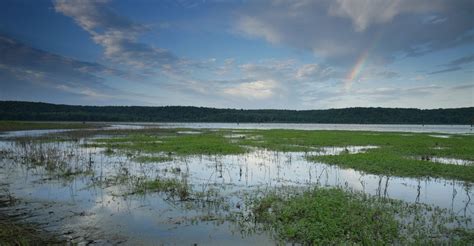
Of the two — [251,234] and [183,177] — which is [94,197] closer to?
[183,177]

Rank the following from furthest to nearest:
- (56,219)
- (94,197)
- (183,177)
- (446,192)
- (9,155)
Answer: (9,155), (183,177), (446,192), (94,197), (56,219)

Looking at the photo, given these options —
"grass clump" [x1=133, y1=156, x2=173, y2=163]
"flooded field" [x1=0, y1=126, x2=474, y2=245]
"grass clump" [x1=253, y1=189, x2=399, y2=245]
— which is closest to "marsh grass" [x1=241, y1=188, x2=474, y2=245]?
"grass clump" [x1=253, y1=189, x2=399, y2=245]

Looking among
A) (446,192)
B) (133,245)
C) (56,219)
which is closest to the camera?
(133,245)

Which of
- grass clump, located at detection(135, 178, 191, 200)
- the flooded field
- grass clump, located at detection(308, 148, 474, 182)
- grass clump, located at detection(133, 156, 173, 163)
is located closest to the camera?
the flooded field

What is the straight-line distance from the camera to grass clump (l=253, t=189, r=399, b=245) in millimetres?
9188

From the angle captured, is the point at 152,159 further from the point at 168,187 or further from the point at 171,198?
the point at 171,198

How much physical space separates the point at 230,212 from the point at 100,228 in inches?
182

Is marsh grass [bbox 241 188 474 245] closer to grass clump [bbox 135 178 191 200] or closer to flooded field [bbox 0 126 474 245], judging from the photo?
flooded field [bbox 0 126 474 245]

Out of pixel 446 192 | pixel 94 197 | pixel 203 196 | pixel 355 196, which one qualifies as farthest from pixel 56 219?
pixel 446 192

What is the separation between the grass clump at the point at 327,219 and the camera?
30.1 feet

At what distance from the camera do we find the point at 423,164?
858 inches

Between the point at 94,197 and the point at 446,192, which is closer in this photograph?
the point at 94,197

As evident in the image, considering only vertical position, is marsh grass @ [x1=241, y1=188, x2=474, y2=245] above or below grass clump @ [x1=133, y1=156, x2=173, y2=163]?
below

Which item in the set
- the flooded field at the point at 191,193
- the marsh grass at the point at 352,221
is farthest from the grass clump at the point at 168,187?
the marsh grass at the point at 352,221
